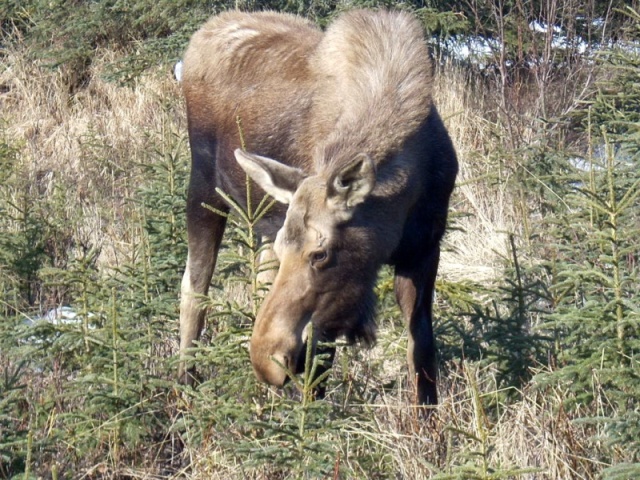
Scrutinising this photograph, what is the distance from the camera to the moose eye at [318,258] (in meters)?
5.12

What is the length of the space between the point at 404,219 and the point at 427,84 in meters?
0.82

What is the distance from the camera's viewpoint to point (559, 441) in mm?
4508

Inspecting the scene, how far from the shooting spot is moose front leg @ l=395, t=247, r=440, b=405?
234 inches

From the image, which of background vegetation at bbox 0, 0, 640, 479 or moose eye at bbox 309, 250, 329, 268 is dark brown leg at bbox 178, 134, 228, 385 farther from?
moose eye at bbox 309, 250, 329, 268

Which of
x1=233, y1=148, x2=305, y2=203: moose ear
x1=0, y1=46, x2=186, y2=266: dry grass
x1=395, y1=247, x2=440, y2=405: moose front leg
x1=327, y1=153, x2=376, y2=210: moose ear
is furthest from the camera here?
x1=0, y1=46, x2=186, y2=266: dry grass

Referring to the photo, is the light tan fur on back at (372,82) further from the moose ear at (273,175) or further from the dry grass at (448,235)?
the dry grass at (448,235)

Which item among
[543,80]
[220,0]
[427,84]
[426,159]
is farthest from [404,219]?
[220,0]

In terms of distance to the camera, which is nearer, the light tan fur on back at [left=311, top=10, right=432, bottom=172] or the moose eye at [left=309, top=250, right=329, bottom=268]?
the moose eye at [left=309, top=250, right=329, bottom=268]

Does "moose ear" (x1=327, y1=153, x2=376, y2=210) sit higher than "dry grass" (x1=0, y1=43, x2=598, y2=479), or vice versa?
"moose ear" (x1=327, y1=153, x2=376, y2=210)

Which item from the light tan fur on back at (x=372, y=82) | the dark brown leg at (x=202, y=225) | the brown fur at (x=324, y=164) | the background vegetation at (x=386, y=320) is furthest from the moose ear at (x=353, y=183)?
the dark brown leg at (x=202, y=225)

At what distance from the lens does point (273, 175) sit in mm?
5301

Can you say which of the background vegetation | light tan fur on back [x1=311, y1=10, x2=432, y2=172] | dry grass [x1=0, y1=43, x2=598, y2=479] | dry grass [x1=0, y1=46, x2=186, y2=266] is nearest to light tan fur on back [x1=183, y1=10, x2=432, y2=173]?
light tan fur on back [x1=311, y1=10, x2=432, y2=172]

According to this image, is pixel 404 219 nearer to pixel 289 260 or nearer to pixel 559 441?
pixel 289 260

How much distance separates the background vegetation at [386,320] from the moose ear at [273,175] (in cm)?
32
